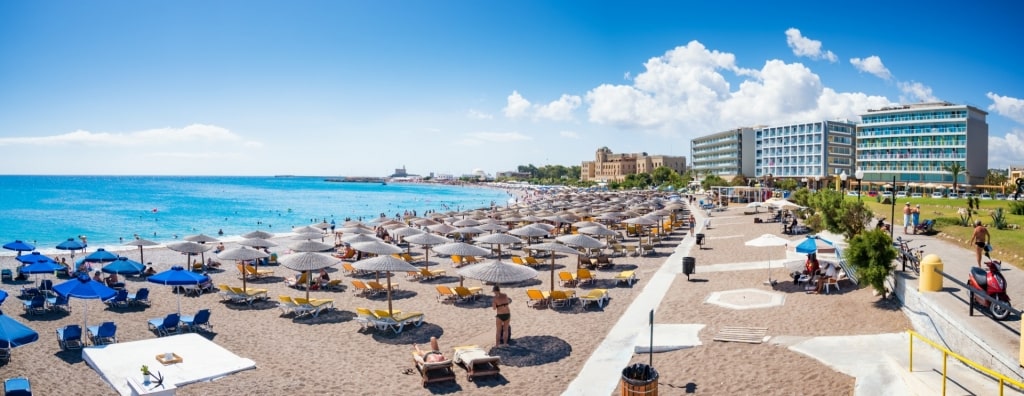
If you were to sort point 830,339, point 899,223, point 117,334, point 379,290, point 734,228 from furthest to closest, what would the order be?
1. point 734,228
2. point 899,223
3. point 379,290
4. point 117,334
5. point 830,339

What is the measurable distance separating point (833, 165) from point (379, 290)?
95.0m

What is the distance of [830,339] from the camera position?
1189 centimetres

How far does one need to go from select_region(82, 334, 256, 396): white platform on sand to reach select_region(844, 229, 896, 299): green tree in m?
13.7

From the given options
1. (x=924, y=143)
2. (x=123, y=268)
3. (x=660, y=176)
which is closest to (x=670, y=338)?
(x=123, y=268)

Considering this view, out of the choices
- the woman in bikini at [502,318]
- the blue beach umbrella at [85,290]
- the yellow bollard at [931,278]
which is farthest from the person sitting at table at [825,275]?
the blue beach umbrella at [85,290]

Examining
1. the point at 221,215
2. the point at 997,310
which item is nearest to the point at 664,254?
the point at 997,310

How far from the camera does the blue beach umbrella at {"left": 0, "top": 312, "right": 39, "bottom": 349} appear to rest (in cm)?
1017

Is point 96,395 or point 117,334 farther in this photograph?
point 117,334

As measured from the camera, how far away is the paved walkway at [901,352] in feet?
27.8

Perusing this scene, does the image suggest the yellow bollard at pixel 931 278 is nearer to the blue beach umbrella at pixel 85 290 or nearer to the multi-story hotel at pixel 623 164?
the blue beach umbrella at pixel 85 290

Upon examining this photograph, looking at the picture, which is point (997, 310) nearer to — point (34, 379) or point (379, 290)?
point (379, 290)

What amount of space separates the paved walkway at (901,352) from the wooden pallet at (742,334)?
43 cm

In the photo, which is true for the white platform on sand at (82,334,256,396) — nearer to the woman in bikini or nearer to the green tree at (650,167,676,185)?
the woman in bikini

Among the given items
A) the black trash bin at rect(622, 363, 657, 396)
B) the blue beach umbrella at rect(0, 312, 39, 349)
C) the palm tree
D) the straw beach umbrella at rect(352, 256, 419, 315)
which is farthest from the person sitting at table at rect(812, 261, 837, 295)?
the palm tree
